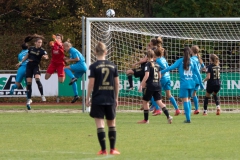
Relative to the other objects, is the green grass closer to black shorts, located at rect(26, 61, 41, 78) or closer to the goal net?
black shorts, located at rect(26, 61, 41, 78)

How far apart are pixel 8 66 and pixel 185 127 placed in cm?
1684

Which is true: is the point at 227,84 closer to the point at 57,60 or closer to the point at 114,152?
the point at 57,60

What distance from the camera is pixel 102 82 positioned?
10.2m

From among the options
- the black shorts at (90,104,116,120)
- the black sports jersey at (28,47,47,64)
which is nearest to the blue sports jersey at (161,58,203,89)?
the black sports jersey at (28,47,47,64)

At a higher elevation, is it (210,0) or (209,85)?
(210,0)

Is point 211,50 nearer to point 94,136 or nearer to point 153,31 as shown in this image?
point 153,31

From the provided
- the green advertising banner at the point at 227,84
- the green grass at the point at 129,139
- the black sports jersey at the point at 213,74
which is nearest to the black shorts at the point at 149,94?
the green grass at the point at 129,139

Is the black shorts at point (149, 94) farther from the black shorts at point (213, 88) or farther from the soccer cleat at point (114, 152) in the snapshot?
the soccer cleat at point (114, 152)

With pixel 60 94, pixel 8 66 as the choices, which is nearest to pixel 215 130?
pixel 60 94

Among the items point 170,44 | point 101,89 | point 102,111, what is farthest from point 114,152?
point 170,44

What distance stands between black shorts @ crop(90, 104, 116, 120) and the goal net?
10296mm

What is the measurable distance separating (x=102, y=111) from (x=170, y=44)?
1450 cm

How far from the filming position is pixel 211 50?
2394 cm

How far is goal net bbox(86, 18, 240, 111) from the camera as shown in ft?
72.8
